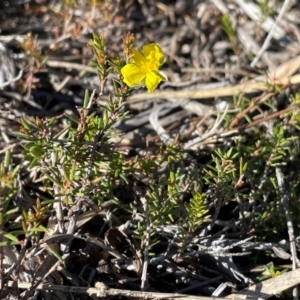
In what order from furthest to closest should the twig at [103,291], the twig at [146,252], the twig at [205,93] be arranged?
1. the twig at [205,93]
2. the twig at [146,252]
3. the twig at [103,291]

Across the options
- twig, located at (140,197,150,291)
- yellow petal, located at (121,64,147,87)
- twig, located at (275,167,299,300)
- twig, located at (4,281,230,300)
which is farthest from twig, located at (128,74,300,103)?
twig, located at (4,281,230,300)

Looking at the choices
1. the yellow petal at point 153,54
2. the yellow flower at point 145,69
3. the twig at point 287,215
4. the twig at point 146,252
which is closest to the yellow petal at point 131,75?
the yellow flower at point 145,69

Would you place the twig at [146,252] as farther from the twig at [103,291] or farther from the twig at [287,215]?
the twig at [287,215]

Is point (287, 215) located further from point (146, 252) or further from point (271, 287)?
point (146, 252)

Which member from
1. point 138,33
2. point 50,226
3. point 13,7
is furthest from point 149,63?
point 13,7

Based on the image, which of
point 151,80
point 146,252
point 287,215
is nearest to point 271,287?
point 287,215

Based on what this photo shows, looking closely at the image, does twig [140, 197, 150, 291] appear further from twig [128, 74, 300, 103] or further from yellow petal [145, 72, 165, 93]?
twig [128, 74, 300, 103]

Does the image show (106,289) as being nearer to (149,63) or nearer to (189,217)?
(189,217)

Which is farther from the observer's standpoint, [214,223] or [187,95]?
Result: [187,95]
